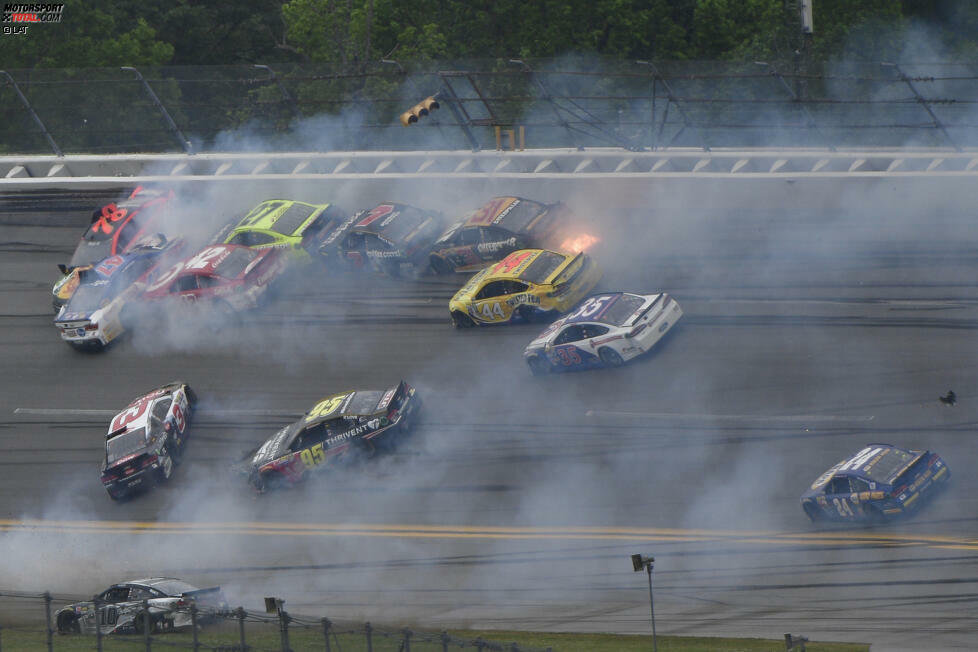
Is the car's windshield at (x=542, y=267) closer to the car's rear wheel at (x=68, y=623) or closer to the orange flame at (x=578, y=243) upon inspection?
the orange flame at (x=578, y=243)

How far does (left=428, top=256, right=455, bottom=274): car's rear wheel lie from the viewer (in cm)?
2534

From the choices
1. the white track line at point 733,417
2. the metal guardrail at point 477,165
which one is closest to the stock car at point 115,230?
the metal guardrail at point 477,165

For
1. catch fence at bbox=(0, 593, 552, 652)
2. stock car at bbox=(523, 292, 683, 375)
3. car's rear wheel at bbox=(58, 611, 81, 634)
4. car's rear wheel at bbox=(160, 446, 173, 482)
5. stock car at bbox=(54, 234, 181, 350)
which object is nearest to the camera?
catch fence at bbox=(0, 593, 552, 652)

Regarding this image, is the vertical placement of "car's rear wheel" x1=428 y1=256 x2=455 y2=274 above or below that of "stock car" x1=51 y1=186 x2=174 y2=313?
below

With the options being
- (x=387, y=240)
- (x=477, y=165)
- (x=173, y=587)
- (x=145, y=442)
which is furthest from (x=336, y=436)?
(x=477, y=165)

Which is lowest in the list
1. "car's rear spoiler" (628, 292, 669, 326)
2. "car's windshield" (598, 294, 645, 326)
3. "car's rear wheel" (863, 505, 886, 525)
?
"car's rear wheel" (863, 505, 886, 525)

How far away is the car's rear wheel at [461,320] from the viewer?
76.7ft

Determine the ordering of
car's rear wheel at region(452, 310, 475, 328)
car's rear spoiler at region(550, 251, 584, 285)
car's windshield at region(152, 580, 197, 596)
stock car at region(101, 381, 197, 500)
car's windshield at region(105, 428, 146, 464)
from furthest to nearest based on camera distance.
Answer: car's rear wheel at region(452, 310, 475, 328), car's rear spoiler at region(550, 251, 584, 285), car's windshield at region(105, 428, 146, 464), stock car at region(101, 381, 197, 500), car's windshield at region(152, 580, 197, 596)

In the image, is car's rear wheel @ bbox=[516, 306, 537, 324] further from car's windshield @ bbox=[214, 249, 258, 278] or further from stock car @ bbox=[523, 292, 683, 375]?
car's windshield @ bbox=[214, 249, 258, 278]

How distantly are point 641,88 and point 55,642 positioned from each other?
1583 centimetres

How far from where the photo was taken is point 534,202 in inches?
1001

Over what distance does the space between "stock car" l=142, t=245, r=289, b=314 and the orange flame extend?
222 inches

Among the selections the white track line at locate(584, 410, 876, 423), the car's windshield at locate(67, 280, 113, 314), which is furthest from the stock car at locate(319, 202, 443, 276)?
the white track line at locate(584, 410, 876, 423)

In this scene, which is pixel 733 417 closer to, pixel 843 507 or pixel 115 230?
pixel 843 507
